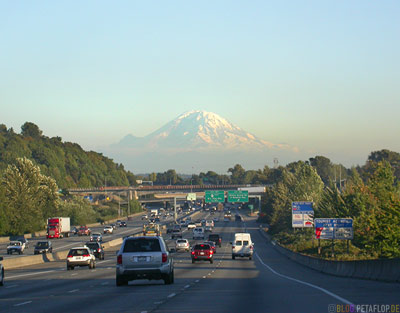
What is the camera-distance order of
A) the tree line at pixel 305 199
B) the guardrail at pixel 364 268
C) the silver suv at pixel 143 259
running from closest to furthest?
the silver suv at pixel 143 259
the guardrail at pixel 364 268
the tree line at pixel 305 199

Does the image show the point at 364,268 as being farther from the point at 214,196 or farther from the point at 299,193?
the point at 214,196

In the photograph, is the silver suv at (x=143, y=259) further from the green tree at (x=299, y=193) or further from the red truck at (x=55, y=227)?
the green tree at (x=299, y=193)

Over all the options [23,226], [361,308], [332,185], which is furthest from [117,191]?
[361,308]

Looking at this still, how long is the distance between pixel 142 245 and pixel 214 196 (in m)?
114

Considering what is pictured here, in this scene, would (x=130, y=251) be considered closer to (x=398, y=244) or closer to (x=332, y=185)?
(x=398, y=244)

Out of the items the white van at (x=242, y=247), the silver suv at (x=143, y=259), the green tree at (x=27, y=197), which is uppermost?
the green tree at (x=27, y=197)

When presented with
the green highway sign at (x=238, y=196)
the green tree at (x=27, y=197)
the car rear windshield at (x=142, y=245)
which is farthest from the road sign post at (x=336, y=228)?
the green highway sign at (x=238, y=196)

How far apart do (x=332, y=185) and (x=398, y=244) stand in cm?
2839

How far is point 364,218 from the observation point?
7806cm

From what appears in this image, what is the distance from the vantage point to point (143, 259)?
1022 inches

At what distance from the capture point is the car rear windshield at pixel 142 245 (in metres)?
26.2

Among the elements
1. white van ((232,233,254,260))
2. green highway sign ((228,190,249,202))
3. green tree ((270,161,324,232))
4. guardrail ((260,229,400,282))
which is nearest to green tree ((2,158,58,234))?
green highway sign ((228,190,249,202))

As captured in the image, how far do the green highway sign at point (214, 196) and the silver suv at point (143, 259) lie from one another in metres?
113

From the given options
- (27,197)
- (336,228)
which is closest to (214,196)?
(27,197)
